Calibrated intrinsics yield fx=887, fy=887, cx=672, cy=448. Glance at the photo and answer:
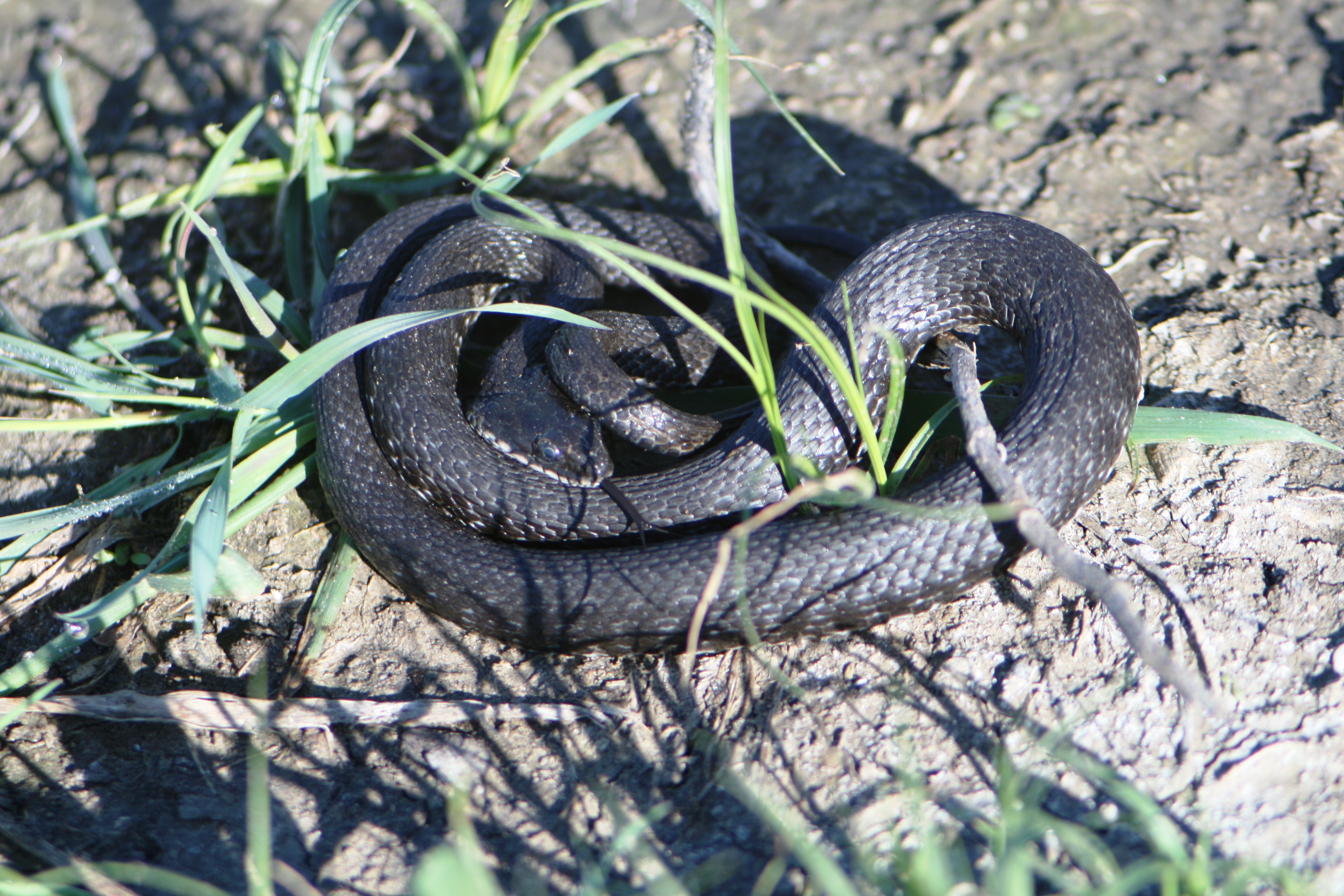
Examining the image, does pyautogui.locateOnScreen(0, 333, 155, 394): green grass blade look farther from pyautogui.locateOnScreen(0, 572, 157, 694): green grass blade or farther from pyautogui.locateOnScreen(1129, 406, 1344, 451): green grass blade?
pyautogui.locateOnScreen(1129, 406, 1344, 451): green grass blade

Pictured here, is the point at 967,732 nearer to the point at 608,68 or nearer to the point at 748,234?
the point at 748,234

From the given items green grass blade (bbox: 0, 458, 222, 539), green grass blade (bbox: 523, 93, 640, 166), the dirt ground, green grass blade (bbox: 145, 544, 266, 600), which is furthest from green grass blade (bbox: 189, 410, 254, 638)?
green grass blade (bbox: 523, 93, 640, 166)

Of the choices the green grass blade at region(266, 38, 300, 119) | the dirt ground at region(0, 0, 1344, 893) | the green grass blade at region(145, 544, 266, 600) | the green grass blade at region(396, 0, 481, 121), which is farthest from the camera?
the green grass blade at region(266, 38, 300, 119)

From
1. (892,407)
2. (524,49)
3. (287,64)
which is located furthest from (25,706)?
(524,49)

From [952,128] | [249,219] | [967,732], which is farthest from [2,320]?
[952,128]

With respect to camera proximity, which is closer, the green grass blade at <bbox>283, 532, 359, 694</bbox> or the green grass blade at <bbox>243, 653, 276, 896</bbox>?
the green grass blade at <bbox>243, 653, 276, 896</bbox>

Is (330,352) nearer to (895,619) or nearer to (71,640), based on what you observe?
(71,640)
